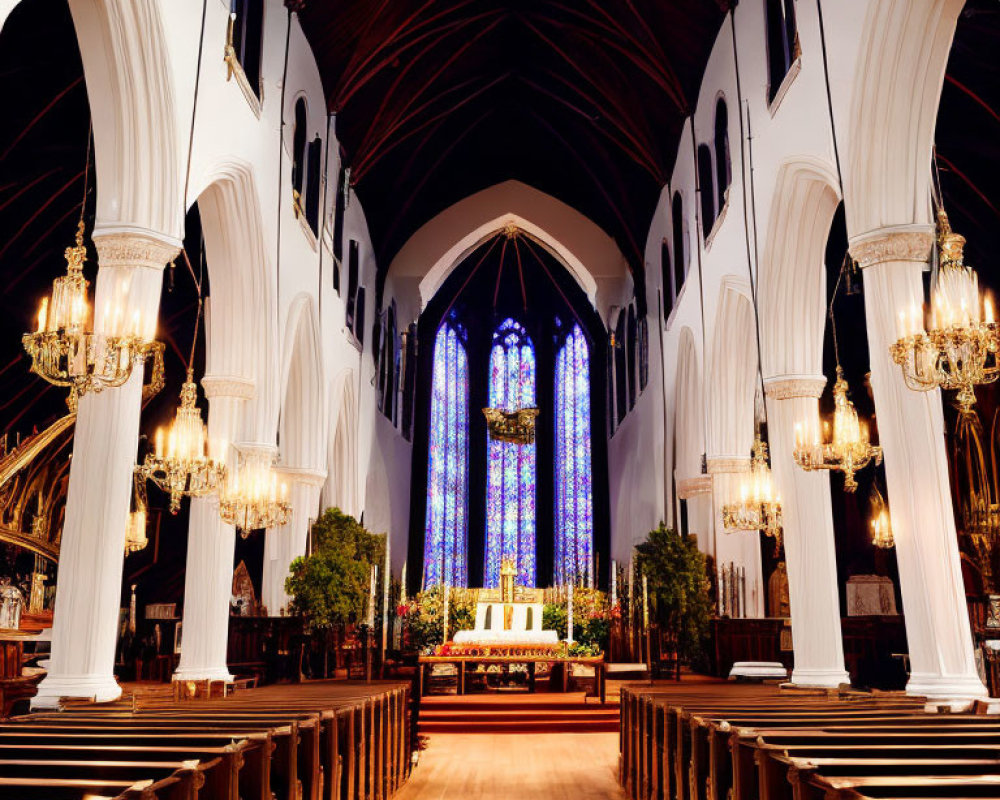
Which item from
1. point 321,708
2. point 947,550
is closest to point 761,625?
point 947,550

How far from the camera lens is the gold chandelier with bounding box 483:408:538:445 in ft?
83.6

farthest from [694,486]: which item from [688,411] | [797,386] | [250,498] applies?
[250,498]

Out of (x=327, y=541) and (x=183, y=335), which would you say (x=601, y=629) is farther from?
(x=183, y=335)

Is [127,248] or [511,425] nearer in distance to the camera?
[127,248]

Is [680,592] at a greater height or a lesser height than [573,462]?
lesser

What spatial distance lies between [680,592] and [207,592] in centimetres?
711

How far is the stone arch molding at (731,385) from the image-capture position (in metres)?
15.1

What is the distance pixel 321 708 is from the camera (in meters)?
5.88

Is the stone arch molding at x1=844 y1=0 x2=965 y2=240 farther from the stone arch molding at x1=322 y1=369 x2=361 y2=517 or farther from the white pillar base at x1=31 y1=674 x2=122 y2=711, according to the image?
the stone arch molding at x1=322 y1=369 x2=361 y2=517

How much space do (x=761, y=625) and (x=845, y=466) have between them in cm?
605

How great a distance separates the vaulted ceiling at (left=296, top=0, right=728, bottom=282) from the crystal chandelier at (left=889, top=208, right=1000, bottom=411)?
28.7ft

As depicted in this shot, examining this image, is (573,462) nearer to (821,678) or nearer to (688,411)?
(688,411)

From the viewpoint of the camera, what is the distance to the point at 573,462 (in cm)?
2917

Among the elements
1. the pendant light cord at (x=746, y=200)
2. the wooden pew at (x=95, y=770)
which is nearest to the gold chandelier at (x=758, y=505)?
the pendant light cord at (x=746, y=200)
